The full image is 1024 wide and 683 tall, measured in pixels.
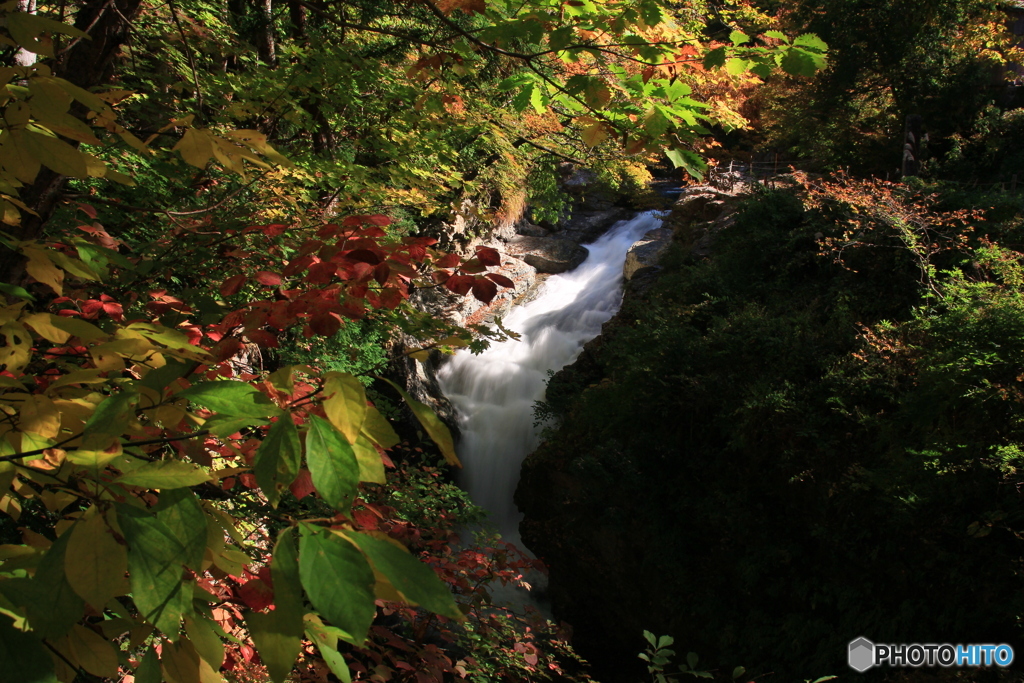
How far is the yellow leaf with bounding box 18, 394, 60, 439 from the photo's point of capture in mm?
901

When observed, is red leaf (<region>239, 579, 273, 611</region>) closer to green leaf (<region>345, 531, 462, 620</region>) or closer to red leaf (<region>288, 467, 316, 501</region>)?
red leaf (<region>288, 467, 316, 501</region>)

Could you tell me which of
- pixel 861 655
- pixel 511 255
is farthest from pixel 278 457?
pixel 511 255

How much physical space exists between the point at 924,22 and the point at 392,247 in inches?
574

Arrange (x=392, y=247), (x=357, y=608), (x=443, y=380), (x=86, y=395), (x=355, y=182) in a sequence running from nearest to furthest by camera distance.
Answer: (x=357, y=608) → (x=86, y=395) → (x=392, y=247) → (x=355, y=182) → (x=443, y=380)

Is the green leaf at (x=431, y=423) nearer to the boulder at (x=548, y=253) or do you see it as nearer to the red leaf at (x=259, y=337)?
the red leaf at (x=259, y=337)

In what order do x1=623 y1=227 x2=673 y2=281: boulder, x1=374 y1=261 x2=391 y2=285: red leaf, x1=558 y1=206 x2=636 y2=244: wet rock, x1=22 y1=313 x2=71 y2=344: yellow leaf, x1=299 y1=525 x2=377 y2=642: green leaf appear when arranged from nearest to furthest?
x1=299 y1=525 x2=377 y2=642: green leaf → x1=22 y1=313 x2=71 y2=344: yellow leaf → x1=374 y1=261 x2=391 y2=285: red leaf → x1=623 y1=227 x2=673 y2=281: boulder → x1=558 y1=206 x2=636 y2=244: wet rock

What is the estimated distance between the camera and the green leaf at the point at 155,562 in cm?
62

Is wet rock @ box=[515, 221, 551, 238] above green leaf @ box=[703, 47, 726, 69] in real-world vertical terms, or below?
below

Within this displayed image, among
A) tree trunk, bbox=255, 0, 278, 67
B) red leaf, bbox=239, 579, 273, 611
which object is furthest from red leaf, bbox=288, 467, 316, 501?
tree trunk, bbox=255, 0, 278, 67

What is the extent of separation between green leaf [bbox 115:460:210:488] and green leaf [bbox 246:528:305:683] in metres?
0.12

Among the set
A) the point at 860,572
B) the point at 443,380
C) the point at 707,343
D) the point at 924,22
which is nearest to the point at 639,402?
the point at 707,343

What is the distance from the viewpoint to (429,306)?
12.0 meters

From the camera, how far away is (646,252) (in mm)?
12969

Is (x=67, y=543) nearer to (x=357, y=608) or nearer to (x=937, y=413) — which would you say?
(x=357, y=608)
